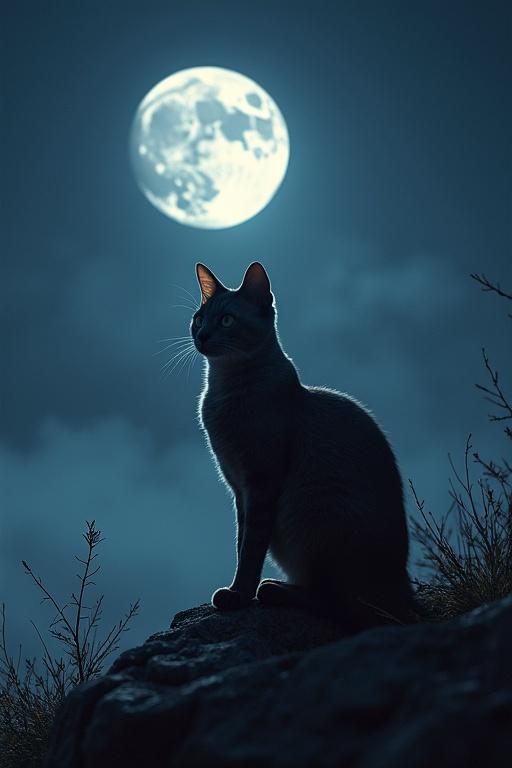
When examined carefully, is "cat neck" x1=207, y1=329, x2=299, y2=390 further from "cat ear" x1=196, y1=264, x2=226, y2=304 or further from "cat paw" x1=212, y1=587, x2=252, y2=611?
"cat paw" x1=212, y1=587, x2=252, y2=611

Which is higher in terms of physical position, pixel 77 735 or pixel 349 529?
pixel 349 529

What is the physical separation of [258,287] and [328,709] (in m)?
3.52

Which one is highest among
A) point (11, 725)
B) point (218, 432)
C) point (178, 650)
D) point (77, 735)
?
point (218, 432)

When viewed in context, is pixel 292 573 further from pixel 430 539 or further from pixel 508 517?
pixel 508 517

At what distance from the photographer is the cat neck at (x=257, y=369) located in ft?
14.4

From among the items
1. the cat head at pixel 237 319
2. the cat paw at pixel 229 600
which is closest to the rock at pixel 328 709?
the cat paw at pixel 229 600

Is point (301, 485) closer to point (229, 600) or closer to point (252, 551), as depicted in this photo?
point (252, 551)

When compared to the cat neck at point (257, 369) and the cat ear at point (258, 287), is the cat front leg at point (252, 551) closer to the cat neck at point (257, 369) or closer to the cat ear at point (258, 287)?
the cat neck at point (257, 369)

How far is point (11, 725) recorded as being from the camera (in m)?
4.48

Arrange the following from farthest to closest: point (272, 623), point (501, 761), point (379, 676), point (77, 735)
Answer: point (272, 623)
point (77, 735)
point (379, 676)
point (501, 761)

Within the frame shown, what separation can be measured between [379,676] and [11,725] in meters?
3.77

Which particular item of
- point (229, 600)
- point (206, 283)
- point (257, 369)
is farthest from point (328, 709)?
point (206, 283)

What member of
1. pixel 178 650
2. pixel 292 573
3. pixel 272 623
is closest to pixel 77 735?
pixel 178 650

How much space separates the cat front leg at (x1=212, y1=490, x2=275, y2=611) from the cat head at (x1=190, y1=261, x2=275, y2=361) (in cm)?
112
